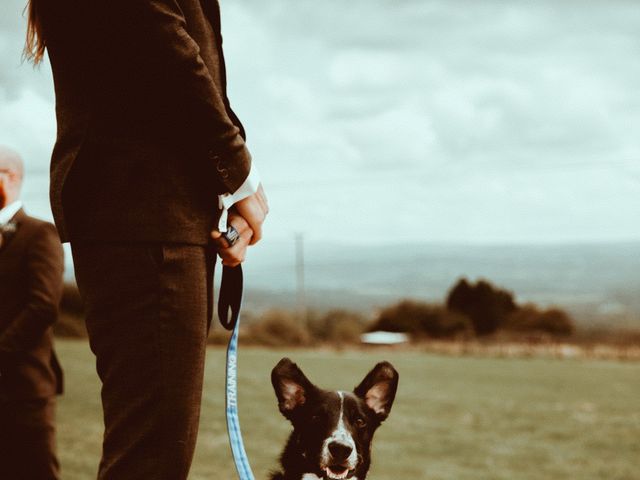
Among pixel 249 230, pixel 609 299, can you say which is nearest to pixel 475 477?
pixel 249 230

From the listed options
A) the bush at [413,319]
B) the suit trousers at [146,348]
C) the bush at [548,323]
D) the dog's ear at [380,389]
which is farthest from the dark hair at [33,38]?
the bush at [413,319]

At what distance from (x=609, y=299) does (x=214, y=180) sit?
82.8 feet

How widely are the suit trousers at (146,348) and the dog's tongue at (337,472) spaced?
40 centimetres

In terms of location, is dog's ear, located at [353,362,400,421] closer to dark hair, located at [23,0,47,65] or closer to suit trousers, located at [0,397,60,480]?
dark hair, located at [23,0,47,65]

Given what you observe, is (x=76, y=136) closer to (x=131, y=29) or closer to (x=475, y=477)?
(x=131, y=29)

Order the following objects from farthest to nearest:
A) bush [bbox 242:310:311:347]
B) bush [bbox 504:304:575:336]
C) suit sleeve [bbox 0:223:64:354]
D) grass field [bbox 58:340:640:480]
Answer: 1. bush [bbox 242:310:311:347]
2. bush [bbox 504:304:575:336]
3. grass field [bbox 58:340:640:480]
4. suit sleeve [bbox 0:223:64:354]

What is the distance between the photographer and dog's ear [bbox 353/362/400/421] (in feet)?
7.23

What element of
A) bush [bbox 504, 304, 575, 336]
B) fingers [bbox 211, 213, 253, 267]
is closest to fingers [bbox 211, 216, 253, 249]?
fingers [bbox 211, 213, 253, 267]

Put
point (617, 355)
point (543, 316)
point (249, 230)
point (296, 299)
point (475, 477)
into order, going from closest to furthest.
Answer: point (249, 230) → point (475, 477) → point (543, 316) → point (617, 355) → point (296, 299)

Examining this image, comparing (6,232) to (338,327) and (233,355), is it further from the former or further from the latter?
(338,327)

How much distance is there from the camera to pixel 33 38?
2.21 metres

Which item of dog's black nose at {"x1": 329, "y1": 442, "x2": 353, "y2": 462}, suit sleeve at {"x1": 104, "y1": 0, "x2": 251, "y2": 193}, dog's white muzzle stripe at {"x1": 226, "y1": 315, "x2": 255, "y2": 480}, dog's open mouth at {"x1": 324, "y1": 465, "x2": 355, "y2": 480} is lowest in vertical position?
dog's open mouth at {"x1": 324, "y1": 465, "x2": 355, "y2": 480}

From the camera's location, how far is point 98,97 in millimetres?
1964

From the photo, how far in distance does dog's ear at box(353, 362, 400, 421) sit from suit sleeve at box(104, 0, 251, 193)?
0.61 meters
